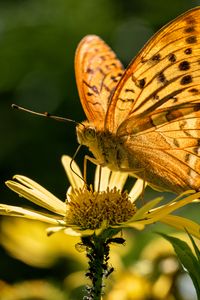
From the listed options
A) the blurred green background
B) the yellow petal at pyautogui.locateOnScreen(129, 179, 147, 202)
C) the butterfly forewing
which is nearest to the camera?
the butterfly forewing

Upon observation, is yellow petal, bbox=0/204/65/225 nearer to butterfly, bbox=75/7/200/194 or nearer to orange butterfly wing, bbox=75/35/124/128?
butterfly, bbox=75/7/200/194

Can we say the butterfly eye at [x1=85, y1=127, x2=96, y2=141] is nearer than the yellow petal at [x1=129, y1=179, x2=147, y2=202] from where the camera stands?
Yes

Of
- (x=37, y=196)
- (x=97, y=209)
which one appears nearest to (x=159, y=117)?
(x=97, y=209)

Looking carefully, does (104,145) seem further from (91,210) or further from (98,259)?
(98,259)

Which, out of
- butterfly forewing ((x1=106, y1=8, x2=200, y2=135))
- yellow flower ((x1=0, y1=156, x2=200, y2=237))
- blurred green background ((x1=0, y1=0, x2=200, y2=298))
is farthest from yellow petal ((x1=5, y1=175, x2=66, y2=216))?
blurred green background ((x1=0, y1=0, x2=200, y2=298))

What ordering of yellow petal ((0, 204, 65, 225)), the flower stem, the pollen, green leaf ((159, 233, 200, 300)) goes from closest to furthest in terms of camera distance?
green leaf ((159, 233, 200, 300)) < the flower stem < yellow petal ((0, 204, 65, 225)) < the pollen

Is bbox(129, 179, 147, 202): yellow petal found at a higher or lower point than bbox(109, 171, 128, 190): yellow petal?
lower

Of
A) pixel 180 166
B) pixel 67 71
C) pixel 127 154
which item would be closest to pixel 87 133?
pixel 127 154
